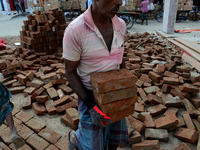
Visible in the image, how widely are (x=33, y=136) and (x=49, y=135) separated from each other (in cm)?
25

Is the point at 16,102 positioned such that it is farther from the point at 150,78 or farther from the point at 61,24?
the point at 61,24

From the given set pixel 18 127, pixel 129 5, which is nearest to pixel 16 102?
pixel 18 127

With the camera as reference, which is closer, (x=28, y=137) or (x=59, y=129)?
(x=28, y=137)

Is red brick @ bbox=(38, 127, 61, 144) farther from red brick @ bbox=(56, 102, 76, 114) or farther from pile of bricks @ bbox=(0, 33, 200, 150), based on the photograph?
red brick @ bbox=(56, 102, 76, 114)

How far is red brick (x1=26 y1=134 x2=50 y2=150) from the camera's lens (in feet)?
7.93

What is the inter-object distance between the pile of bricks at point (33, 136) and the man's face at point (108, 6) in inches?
79.2

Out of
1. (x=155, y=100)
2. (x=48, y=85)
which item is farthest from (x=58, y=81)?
(x=155, y=100)

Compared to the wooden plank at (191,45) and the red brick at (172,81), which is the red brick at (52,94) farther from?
the wooden plank at (191,45)

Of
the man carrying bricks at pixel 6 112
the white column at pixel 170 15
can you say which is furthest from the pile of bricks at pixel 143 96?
the white column at pixel 170 15

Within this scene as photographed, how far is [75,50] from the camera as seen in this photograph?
4.66ft

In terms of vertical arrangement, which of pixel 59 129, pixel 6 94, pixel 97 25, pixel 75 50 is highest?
pixel 97 25

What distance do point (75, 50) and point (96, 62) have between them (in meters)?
0.24

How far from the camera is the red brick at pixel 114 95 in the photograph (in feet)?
4.83

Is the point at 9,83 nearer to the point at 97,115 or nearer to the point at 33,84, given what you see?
the point at 33,84
